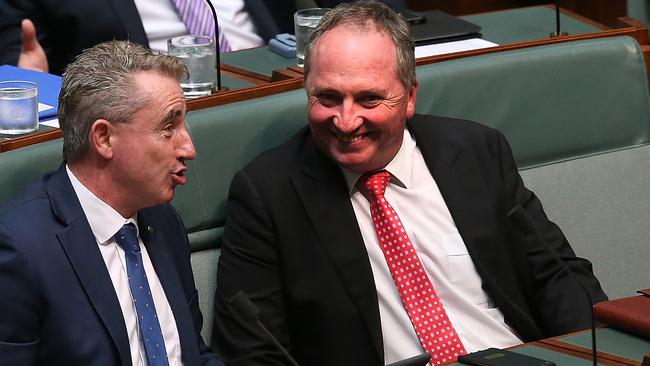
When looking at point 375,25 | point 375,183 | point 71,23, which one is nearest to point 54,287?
point 375,183

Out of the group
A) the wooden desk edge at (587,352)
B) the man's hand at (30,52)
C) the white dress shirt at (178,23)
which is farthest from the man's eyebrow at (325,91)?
the white dress shirt at (178,23)

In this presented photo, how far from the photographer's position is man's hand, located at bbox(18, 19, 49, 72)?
9.22 feet

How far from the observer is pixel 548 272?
7.74 feet

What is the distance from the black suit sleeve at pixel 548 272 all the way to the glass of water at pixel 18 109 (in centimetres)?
86

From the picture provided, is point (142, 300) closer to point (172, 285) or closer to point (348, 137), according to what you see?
point (172, 285)

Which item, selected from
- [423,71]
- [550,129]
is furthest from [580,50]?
[423,71]

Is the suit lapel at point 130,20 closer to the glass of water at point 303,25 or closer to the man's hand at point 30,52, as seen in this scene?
the man's hand at point 30,52

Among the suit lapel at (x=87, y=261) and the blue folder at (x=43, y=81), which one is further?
the blue folder at (x=43, y=81)

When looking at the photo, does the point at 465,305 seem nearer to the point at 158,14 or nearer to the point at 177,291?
the point at 177,291

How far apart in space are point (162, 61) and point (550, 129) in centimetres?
102

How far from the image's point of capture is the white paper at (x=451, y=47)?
2.71 meters

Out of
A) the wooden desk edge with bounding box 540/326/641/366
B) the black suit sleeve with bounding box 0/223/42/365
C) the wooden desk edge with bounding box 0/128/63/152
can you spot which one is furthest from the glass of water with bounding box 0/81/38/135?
the wooden desk edge with bounding box 540/326/641/366

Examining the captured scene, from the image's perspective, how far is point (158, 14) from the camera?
321 cm

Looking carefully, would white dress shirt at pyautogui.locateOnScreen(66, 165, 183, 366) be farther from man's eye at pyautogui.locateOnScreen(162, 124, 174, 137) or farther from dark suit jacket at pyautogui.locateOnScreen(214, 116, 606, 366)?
dark suit jacket at pyautogui.locateOnScreen(214, 116, 606, 366)
